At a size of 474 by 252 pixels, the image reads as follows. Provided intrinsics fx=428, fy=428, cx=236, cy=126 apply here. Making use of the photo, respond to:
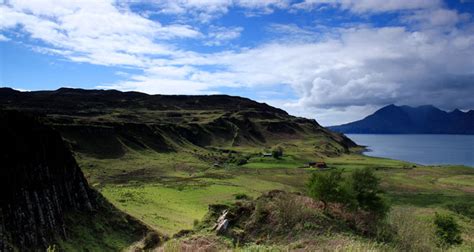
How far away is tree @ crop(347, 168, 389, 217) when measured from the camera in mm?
46688

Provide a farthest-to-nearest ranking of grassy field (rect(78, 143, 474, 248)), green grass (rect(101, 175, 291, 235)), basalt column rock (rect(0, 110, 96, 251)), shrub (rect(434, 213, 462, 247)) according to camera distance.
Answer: grassy field (rect(78, 143, 474, 248))
green grass (rect(101, 175, 291, 235))
shrub (rect(434, 213, 462, 247))
basalt column rock (rect(0, 110, 96, 251))

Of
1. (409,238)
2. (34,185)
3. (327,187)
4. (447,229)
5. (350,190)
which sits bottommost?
(447,229)

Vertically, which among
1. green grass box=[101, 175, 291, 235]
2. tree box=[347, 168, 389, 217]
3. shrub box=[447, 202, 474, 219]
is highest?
tree box=[347, 168, 389, 217]

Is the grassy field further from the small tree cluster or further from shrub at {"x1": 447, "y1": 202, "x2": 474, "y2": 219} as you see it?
the small tree cluster

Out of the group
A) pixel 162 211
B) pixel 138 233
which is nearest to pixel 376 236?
pixel 138 233

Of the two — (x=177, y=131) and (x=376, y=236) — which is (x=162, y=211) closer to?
(x=376, y=236)

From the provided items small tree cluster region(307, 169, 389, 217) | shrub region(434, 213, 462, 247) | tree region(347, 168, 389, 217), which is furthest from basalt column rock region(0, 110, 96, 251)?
shrub region(434, 213, 462, 247)

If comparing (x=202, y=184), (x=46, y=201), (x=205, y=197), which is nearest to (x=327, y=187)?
(x=46, y=201)

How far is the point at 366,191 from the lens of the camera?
1939 inches

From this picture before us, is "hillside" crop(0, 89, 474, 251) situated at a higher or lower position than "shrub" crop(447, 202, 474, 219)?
higher

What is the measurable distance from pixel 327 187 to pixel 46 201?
26.4 metres

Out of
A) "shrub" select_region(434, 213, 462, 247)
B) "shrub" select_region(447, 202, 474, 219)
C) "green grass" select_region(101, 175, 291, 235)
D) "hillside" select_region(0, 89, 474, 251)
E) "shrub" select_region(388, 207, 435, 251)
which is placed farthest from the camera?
"shrub" select_region(447, 202, 474, 219)

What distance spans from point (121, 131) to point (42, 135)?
112490mm

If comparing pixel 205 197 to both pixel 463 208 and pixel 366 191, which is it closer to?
pixel 366 191
